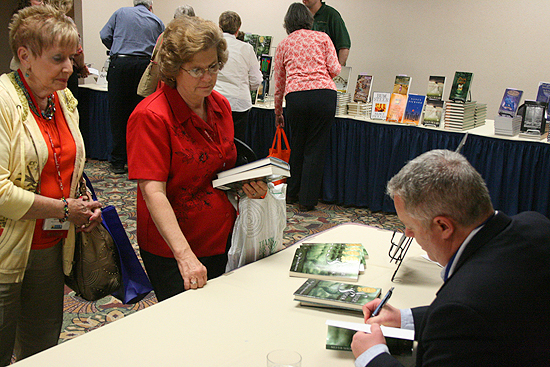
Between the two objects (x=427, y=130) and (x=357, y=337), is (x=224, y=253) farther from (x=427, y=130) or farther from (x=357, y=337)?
(x=427, y=130)

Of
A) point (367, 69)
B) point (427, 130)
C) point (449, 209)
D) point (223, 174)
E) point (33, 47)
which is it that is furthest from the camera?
point (367, 69)

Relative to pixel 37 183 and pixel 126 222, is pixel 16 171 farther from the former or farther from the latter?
pixel 126 222

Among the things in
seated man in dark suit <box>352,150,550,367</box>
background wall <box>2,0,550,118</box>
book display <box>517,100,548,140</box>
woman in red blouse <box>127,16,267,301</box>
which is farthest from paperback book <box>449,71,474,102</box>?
seated man in dark suit <box>352,150,550,367</box>

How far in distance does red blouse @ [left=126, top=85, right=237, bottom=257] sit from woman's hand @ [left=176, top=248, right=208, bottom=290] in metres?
0.20

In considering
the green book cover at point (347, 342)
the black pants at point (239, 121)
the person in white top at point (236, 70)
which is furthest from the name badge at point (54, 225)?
the black pants at point (239, 121)

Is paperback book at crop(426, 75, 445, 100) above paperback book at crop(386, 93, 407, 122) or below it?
above

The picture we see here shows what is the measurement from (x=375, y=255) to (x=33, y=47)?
1.43 m

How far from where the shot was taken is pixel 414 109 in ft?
14.5

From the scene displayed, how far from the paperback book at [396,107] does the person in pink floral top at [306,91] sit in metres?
0.58

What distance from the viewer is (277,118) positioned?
4543 millimetres

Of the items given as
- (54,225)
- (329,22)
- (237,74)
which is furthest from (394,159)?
(54,225)

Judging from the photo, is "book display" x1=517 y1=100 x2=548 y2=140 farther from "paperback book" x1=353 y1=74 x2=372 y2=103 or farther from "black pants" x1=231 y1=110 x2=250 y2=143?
"black pants" x1=231 y1=110 x2=250 y2=143

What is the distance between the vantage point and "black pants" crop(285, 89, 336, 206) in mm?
4266

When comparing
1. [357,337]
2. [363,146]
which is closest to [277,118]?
[363,146]
